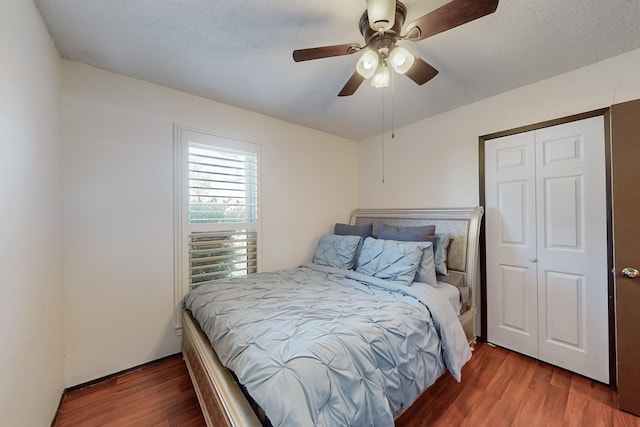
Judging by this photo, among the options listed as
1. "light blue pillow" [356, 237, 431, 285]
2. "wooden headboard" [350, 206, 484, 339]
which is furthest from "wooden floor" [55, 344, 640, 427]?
"light blue pillow" [356, 237, 431, 285]

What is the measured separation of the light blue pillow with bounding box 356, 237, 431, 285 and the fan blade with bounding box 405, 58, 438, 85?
1322 millimetres

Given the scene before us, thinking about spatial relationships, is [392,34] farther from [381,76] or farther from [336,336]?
[336,336]

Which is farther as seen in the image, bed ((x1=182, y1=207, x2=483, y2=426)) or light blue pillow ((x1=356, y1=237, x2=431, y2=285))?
light blue pillow ((x1=356, y1=237, x2=431, y2=285))

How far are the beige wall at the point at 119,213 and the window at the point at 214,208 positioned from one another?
0.35 ft

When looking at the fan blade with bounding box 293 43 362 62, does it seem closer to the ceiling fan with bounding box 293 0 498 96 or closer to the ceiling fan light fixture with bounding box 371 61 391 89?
the ceiling fan with bounding box 293 0 498 96

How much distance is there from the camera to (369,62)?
4.74 feet

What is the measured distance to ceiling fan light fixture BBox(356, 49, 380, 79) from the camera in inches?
56.4

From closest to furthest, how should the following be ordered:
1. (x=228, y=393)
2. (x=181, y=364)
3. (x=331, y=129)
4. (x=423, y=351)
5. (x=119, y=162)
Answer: (x=228, y=393), (x=423, y=351), (x=119, y=162), (x=181, y=364), (x=331, y=129)

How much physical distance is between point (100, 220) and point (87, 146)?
0.58 metres

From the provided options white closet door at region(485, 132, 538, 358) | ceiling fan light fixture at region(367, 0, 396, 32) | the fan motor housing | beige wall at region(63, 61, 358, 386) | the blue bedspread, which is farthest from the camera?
white closet door at region(485, 132, 538, 358)

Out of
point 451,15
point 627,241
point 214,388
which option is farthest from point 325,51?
point 627,241

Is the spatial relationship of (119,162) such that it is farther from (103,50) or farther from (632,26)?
Answer: (632,26)

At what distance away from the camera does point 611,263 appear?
190cm

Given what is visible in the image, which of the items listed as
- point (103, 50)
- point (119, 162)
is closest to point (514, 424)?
point (119, 162)
